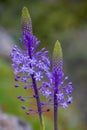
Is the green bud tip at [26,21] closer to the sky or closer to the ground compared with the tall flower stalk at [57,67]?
closer to the sky

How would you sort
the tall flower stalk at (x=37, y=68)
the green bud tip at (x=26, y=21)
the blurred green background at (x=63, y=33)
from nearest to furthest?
the green bud tip at (x=26, y=21) < the tall flower stalk at (x=37, y=68) < the blurred green background at (x=63, y=33)

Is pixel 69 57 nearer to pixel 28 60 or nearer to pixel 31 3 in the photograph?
pixel 31 3

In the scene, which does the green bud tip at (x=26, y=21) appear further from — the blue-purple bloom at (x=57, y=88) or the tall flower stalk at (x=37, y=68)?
the blue-purple bloom at (x=57, y=88)

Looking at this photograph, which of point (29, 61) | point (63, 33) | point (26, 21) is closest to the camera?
point (26, 21)

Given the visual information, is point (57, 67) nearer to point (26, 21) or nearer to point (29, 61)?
point (29, 61)

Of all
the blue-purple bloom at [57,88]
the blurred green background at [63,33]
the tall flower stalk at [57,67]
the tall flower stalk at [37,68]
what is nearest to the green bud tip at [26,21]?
the tall flower stalk at [37,68]

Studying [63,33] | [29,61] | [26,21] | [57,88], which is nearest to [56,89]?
[57,88]

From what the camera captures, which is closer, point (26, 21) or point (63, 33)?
point (26, 21)

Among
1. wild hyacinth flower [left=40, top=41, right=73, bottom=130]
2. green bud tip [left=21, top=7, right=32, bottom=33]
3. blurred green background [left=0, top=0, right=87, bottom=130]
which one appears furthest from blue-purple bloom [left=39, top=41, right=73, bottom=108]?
blurred green background [left=0, top=0, right=87, bottom=130]
